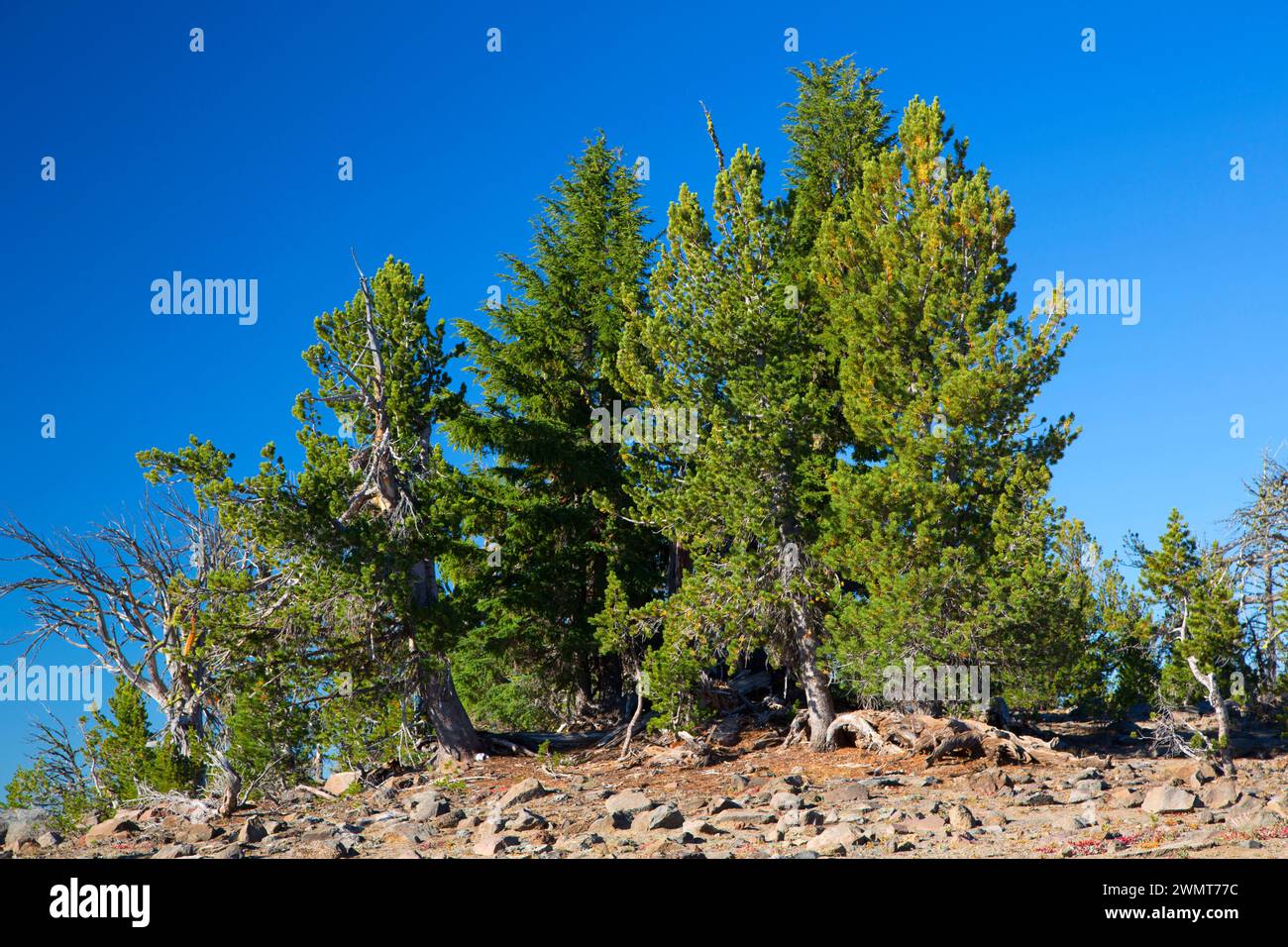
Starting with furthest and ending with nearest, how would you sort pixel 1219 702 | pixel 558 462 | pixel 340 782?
pixel 558 462 → pixel 340 782 → pixel 1219 702

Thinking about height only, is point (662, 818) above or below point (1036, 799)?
above

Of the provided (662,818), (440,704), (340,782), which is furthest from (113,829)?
(662,818)

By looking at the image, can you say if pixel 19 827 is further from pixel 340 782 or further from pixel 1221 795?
pixel 1221 795

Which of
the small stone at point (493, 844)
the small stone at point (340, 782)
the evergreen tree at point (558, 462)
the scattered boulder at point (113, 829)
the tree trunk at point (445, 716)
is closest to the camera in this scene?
the small stone at point (493, 844)

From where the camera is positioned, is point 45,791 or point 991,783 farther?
point 45,791

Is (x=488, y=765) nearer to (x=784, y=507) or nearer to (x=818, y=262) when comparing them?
(x=784, y=507)

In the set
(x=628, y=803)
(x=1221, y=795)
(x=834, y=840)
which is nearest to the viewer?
(x=834, y=840)

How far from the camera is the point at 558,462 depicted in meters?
24.5

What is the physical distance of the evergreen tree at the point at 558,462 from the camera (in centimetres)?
2373

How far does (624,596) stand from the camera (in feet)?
70.2

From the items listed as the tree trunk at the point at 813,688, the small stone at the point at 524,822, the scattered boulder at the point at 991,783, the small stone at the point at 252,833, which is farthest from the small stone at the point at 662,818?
the tree trunk at the point at 813,688

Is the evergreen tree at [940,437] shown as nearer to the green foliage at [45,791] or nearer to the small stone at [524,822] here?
the small stone at [524,822]

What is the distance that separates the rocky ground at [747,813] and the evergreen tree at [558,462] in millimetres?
3762

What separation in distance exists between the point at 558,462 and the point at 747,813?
1201 centimetres
